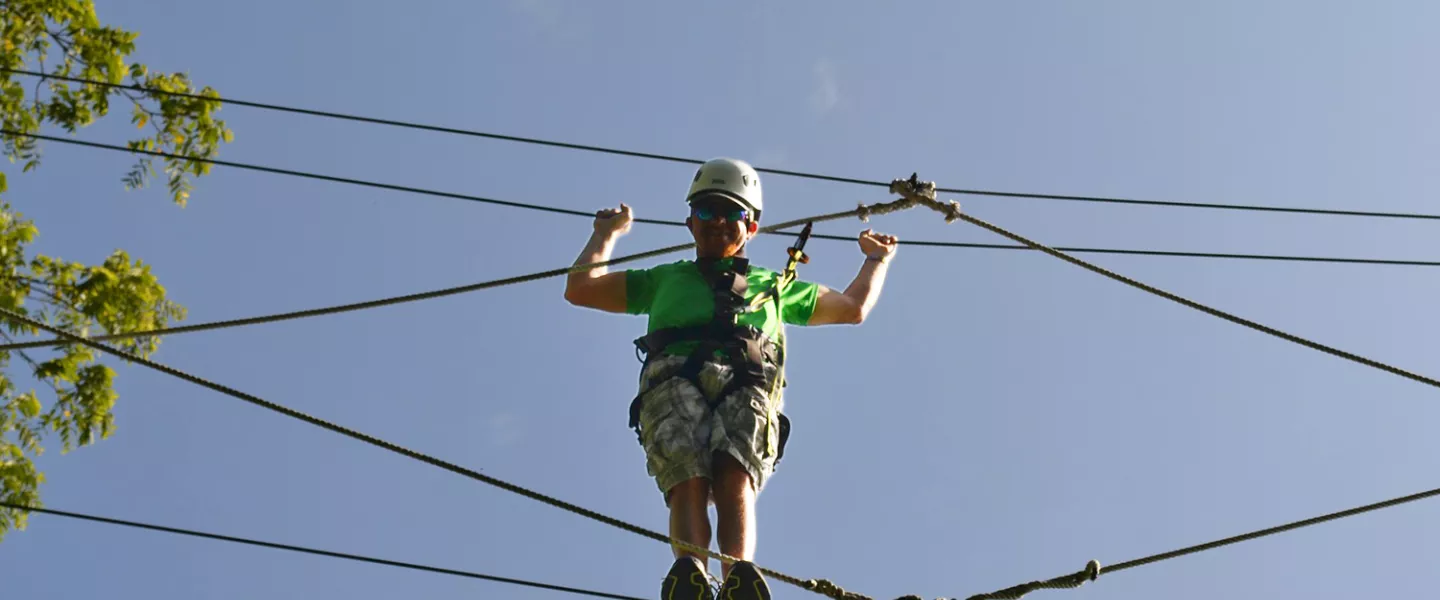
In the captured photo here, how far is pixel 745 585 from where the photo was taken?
4.21 m

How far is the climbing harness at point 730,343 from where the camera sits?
4992mm

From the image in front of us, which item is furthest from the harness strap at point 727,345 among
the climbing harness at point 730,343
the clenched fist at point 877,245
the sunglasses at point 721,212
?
the clenched fist at point 877,245

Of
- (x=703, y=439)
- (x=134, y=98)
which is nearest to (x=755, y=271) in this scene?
(x=703, y=439)

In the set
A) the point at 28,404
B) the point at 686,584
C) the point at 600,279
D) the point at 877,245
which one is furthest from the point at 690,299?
the point at 28,404

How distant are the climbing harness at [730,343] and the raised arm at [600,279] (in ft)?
0.96

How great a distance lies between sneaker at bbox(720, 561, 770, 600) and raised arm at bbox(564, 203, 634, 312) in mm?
1502

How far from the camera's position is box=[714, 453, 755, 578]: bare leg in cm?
461

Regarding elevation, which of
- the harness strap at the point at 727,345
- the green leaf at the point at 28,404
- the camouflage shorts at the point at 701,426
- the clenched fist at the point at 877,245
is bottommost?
the camouflage shorts at the point at 701,426

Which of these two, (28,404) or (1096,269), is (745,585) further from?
(28,404)

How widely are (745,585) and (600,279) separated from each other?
1606 mm

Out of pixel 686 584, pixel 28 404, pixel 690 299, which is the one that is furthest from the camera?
pixel 28 404

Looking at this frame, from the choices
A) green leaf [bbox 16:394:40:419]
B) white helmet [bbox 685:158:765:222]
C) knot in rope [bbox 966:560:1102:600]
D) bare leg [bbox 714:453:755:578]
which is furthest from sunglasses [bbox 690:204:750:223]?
green leaf [bbox 16:394:40:419]

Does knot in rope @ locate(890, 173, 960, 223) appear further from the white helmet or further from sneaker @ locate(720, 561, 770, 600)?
sneaker @ locate(720, 561, 770, 600)

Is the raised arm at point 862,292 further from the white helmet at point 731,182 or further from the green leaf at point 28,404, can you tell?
the green leaf at point 28,404
